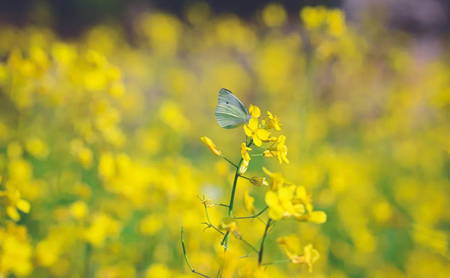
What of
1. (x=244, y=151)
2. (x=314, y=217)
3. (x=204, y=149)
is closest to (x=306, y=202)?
(x=314, y=217)

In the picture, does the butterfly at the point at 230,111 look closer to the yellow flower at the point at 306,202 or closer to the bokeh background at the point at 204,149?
the yellow flower at the point at 306,202

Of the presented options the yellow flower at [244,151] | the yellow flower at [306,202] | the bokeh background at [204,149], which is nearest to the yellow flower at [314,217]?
the yellow flower at [306,202]

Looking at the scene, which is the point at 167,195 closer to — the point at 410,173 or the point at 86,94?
the point at 86,94

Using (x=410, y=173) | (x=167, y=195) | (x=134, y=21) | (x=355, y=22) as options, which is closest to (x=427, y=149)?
(x=410, y=173)

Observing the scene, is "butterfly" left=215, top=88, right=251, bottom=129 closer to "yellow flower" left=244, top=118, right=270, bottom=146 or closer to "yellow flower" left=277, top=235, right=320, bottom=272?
"yellow flower" left=244, top=118, right=270, bottom=146

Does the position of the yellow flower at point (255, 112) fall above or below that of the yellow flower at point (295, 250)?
above

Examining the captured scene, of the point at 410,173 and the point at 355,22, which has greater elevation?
the point at 355,22
